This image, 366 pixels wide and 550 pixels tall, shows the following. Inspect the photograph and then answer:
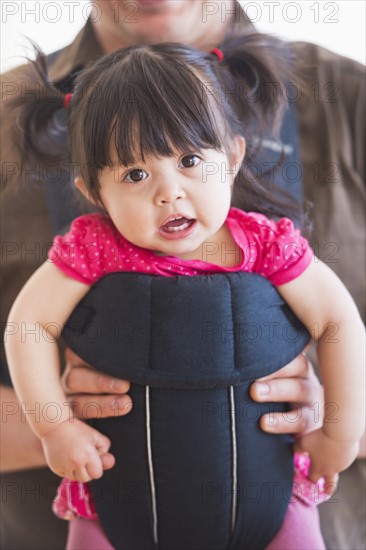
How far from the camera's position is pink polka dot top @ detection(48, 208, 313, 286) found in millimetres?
925

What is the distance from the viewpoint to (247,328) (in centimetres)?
89

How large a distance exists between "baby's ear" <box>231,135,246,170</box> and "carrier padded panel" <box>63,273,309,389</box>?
184 mm

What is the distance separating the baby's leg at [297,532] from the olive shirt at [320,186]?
0.22 m

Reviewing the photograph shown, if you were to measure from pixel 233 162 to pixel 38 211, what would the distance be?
0.42m

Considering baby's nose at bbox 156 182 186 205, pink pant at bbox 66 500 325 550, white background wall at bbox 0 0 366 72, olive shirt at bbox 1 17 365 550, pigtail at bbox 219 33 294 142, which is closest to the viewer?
baby's nose at bbox 156 182 186 205

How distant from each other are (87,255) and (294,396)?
36 centimetres

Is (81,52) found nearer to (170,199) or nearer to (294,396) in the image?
(170,199)

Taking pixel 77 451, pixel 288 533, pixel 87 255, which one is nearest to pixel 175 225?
pixel 87 255

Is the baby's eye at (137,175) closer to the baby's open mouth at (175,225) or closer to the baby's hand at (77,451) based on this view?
the baby's open mouth at (175,225)

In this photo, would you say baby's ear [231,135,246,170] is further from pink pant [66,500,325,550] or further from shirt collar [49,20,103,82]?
pink pant [66,500,325,550]

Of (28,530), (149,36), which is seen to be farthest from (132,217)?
(28,530)

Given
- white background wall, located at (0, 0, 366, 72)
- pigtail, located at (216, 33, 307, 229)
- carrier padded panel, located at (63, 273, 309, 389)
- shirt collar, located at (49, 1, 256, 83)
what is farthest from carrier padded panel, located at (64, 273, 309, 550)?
white background wall, located at (0, 0, 366, 72)

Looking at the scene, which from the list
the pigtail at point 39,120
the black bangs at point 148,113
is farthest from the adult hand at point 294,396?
the pigtail at point 39,120

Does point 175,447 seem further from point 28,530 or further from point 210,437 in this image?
point 28,530
